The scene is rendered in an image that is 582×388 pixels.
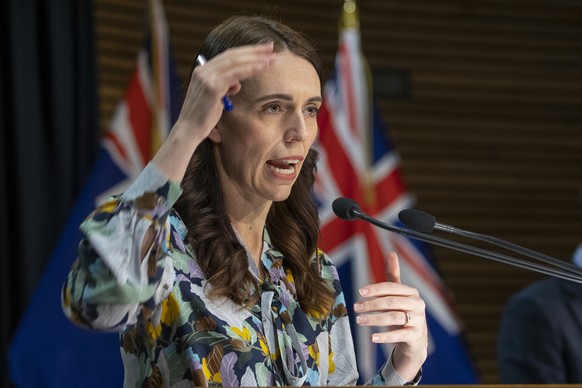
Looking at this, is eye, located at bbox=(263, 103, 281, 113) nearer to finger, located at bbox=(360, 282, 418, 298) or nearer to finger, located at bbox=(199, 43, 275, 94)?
finger, located at bbox=(199, 43, 275, 94)

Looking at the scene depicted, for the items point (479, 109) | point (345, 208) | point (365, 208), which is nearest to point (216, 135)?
point (345, 208)

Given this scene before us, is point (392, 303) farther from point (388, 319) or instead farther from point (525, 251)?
point (525, 251)

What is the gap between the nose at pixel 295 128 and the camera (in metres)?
1.81

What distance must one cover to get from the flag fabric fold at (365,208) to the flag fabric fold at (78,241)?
752 mm

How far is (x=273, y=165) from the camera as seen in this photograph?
1.83 meters

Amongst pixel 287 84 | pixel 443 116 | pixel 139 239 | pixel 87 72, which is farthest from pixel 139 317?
pixel 443 116

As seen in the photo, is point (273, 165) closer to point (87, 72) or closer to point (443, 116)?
point (87, 72)

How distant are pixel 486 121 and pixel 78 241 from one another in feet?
10.9

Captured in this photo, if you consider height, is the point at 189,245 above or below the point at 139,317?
above

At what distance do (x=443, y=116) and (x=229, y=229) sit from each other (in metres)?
4.37

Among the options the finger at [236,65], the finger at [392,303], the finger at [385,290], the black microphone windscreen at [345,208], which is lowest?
the finger at [392,303]

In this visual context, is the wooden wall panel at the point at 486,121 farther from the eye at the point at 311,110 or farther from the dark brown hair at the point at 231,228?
the eye at the point at 311,110

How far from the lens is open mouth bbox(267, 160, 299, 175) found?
72.0 inches

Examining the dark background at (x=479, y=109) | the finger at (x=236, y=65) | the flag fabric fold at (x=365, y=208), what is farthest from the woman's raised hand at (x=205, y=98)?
the dark background at (x=479, y=109)
